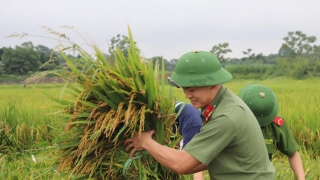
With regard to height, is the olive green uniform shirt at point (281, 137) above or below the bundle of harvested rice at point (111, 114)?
below

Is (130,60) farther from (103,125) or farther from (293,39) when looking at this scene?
(293,39)

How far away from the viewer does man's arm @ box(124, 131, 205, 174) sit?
5.84ft

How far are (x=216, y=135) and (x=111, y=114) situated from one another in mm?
526

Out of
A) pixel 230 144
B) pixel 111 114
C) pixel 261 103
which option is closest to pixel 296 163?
pixel 261 103

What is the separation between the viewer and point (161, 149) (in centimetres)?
184

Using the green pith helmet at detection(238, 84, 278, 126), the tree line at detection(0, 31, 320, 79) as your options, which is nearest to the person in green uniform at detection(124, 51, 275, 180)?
the green pith helmet at detection(238, 84, 278, 126)

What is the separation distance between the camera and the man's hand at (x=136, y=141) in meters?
1.94

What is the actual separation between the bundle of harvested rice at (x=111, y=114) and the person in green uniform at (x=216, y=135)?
13 cm

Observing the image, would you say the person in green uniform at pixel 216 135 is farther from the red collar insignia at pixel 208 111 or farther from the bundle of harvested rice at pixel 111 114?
the bundle of harvested rice at pixel 111 114

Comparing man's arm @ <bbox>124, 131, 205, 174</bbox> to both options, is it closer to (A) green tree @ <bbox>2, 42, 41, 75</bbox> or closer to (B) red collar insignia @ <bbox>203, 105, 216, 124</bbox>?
(B) red collar insignia @ <bbox>203, 105, 216, 124</bbox>

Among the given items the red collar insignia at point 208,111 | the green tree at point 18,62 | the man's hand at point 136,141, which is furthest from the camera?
the green tree at point 18,62

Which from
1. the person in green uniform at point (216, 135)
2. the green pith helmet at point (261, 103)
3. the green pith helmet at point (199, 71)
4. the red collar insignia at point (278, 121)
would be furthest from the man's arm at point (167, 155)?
the red collar insignia at point (278, 121)

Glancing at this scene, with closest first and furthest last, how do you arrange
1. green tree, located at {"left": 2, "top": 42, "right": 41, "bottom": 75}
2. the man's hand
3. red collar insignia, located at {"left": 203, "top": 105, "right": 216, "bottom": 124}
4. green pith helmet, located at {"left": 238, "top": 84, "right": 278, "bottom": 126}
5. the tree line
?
1. red collar insignia, located at {"left": 203, "top": 105, "right": 216, "bottom": 124}
2. the man's hand
3. green pith helmet, located at {"left": 238, "top": 84, "right": 278, "bottom": 126}
4. the tree line
5. green tree, located at {"left": 2, "top": 42, "right": 41, "bottom": 75}

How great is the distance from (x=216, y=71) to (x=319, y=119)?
336cm
